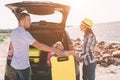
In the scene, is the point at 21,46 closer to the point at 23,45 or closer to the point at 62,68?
the point at 23,45

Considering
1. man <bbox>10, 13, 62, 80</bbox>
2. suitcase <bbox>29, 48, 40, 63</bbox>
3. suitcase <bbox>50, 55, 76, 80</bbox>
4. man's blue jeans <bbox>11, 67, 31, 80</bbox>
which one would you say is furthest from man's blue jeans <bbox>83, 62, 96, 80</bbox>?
man's blue jeans <bbox>11, 67, 31, 80</bbox>

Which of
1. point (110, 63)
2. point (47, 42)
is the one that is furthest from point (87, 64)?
point (110, 63)

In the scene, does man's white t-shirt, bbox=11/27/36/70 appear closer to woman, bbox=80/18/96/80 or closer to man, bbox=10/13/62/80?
man, bbox=10/13/62/80

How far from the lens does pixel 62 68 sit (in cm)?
661

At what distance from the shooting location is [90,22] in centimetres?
709

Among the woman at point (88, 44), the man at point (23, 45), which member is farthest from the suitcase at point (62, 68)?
the woman at point (88, 44)

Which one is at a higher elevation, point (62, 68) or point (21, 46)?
point (21, 46)

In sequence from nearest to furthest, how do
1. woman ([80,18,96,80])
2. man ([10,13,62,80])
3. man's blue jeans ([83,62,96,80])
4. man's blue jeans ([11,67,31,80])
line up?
man ([10,13,62,80]) < man's blue jeans ([11,67,31,80]) < woman ([80,18,96,80]) < man's blue jeans ([83,62,96,80])

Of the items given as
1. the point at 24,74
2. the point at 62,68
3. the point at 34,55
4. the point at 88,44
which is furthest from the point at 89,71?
the point at 24,74

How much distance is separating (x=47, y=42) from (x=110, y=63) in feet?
26.5

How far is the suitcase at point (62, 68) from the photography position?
653 cm

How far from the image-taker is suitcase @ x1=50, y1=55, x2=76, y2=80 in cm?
653

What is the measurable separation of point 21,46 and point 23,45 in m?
0.04

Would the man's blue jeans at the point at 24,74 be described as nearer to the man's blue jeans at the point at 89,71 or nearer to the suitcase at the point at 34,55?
the suitcase at the point at 34,55
